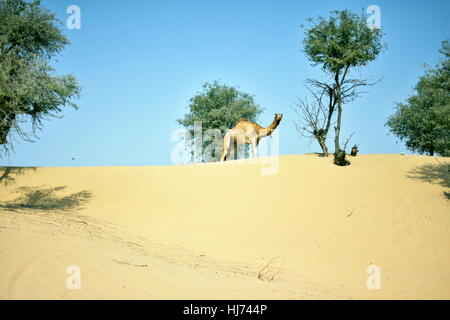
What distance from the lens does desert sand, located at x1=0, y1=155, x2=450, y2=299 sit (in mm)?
5598

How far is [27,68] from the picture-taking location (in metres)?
13.7

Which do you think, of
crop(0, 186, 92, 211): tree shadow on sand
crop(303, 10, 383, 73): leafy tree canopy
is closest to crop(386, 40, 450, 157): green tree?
crop(303, 10, 383, 73): leafy tree canopy

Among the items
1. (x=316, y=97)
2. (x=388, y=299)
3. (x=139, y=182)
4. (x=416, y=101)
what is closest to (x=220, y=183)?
(x=139, y=182)

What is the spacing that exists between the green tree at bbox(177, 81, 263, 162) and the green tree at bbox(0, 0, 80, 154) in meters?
16.2

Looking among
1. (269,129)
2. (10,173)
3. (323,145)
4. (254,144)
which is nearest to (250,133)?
(254,144)

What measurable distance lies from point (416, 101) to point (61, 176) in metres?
25.8

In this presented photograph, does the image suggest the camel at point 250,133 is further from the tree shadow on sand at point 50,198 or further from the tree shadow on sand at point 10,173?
the tree shadow on sand at point 10,173

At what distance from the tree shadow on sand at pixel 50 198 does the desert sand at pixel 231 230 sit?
2.8 inches

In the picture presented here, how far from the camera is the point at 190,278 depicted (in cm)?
592

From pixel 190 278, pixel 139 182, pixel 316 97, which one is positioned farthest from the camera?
pixel 316 97

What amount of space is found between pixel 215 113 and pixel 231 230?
20907 mm

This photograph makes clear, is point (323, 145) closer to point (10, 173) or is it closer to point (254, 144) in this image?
point (254, 144)

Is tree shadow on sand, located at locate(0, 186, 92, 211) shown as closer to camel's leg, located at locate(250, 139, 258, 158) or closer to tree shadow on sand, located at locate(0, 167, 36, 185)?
tree shadow on sand, located at locate(0, 167, 36, 185)
